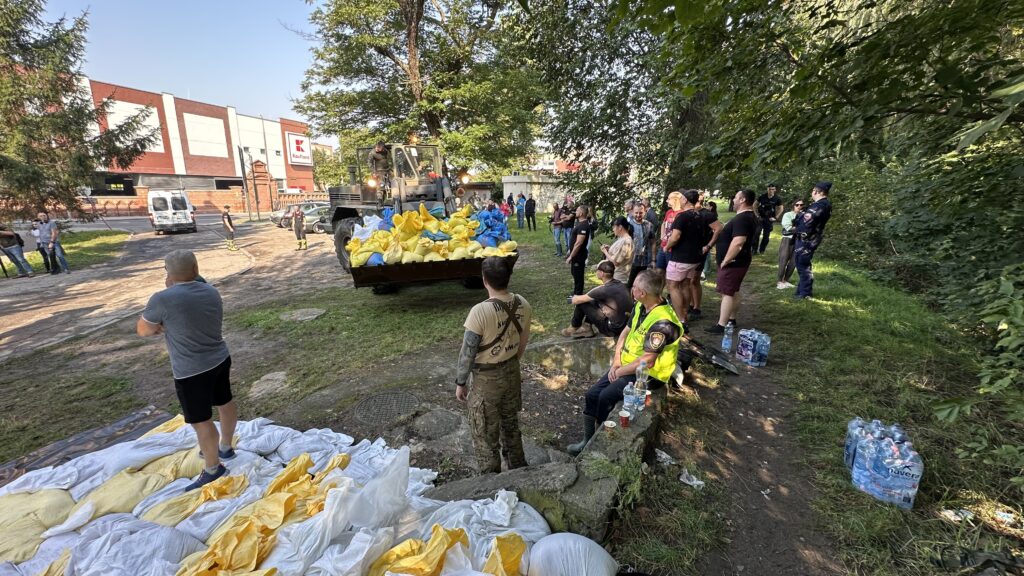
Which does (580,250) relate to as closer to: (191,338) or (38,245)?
(191,338)

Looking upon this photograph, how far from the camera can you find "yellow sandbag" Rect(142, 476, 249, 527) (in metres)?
2.26

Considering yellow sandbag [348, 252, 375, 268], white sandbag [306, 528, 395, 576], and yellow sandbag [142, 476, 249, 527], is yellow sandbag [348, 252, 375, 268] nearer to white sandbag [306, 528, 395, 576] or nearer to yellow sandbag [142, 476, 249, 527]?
yellow sandbag [142, 476, 249, 527]

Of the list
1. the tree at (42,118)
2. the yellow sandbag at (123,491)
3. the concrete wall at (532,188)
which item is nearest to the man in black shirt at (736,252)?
the yellow sandbag at (123,491)

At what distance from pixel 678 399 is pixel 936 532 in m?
1.53

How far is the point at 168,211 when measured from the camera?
18.6 m

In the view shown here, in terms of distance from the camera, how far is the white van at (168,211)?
18.5 m

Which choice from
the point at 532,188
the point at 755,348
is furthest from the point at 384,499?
the point at 532,188

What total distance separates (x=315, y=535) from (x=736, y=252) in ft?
14.8

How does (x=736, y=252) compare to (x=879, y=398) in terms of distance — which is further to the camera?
(x=736, y=252)

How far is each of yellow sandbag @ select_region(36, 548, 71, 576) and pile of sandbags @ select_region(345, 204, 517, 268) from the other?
394cm

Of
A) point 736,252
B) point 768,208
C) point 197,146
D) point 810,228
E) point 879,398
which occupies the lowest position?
point 879,398

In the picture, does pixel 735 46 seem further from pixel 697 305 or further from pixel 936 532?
pixel 697 305

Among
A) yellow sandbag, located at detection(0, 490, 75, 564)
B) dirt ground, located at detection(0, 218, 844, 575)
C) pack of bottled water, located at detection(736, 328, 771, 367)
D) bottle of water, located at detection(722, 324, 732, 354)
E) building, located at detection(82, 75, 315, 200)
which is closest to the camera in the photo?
yellow sandbag, located at detection(0, 490, 75, 564)

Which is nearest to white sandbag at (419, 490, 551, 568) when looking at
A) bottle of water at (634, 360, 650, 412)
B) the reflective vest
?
bottle of water at (634, 360, 650, 412)
